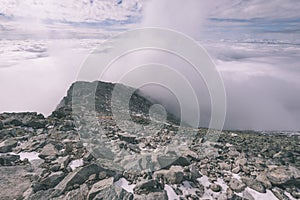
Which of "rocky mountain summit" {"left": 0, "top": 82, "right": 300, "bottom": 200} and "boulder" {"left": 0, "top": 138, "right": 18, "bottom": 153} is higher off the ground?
"rocky mountain summit" {"left": 0, "top": 82, "right": 300, "bottom": 200}

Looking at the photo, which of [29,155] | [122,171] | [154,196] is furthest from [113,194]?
[29,155]

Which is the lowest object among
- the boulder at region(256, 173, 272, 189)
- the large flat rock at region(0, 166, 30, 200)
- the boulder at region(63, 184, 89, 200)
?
the large flat rock at region(0, 166, 30, 200)

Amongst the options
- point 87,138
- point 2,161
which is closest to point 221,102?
point 87,138

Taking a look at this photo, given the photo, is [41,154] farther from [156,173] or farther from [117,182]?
[156,173]

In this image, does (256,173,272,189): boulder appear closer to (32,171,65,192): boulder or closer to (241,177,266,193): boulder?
(241,177,266,193): boulder

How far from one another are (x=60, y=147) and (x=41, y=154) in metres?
1.36

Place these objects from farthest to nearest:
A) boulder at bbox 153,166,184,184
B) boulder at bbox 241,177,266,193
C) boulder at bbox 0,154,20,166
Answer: boulder at bbox 0,154,20,166, boulder at bbox 241,177,266,193, boulder at bbox 153,166,184,184

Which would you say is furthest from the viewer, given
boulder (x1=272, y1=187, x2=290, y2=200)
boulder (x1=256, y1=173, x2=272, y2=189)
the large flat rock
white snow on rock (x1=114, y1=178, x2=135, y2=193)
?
boulder (x1=256, y1=173, x2=272, y2=189)

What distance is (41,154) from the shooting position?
15.4 meters

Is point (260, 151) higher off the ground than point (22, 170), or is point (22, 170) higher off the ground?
point (260, 151)

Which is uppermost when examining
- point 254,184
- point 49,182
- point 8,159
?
point 254,184

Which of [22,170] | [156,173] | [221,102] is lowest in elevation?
[22,170]

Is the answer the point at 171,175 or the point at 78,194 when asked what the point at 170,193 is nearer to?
the point at 171,175

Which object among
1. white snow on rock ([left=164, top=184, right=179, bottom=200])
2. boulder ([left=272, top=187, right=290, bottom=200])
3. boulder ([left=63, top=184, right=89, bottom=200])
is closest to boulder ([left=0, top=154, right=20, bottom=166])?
boulder ([left=63, top=184, right=89, bottom=200])
